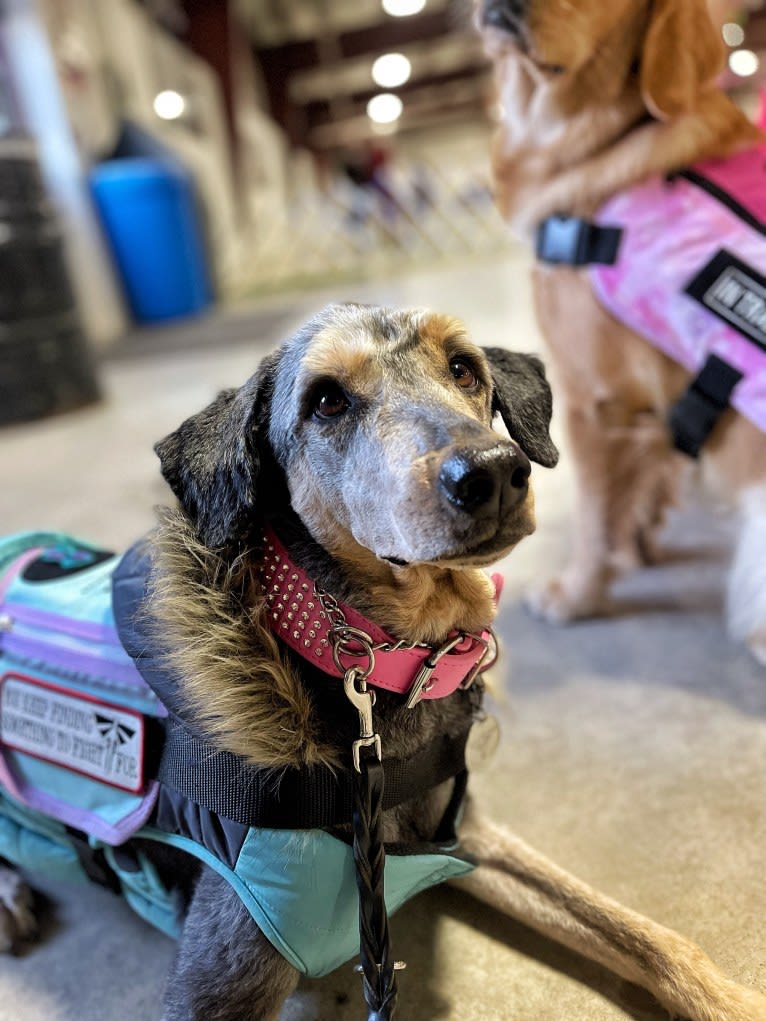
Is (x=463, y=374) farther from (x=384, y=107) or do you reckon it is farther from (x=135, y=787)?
(x=384, y=107)

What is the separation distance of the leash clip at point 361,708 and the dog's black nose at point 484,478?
1.00 ft

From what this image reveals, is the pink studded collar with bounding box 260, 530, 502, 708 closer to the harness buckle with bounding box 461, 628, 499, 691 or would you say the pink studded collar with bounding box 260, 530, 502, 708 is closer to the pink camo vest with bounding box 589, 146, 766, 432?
the harness buckle with bounding box 461, 628, 499, 691

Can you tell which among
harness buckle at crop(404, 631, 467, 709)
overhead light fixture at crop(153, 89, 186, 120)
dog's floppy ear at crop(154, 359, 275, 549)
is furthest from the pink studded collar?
overhead light fixture at crop(153, 89, 186, 120)

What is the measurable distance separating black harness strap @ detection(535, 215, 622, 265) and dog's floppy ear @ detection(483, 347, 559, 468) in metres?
0.69

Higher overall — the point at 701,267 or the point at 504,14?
the point at 504,14

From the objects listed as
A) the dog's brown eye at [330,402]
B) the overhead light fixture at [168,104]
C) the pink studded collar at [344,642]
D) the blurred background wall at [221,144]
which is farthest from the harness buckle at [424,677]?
the overhead light fixture at [168,104]

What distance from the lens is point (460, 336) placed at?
130 cm

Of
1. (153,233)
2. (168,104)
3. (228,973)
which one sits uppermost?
(168,104)

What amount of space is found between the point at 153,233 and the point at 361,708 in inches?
358

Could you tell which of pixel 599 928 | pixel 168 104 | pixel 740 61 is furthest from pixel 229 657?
pixel 168 104

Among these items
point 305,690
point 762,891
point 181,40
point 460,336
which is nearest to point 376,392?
point 460,336

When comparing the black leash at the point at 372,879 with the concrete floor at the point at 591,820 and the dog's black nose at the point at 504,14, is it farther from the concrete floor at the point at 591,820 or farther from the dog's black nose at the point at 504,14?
the dog's black nose at the point at 504,14

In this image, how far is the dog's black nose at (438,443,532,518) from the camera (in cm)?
96

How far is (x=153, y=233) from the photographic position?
8.98m
